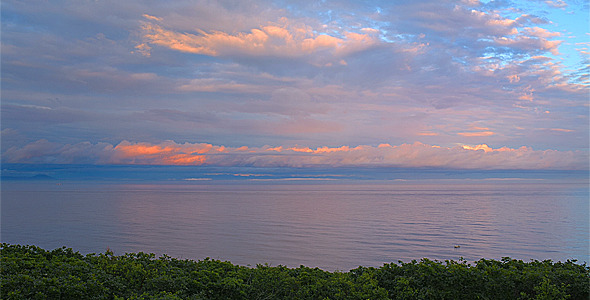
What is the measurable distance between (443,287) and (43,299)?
27.4 ft

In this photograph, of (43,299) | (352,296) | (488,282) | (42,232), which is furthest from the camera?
(42,232)

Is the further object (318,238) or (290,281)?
(318,238)

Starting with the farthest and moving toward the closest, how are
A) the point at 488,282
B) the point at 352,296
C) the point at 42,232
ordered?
1. the point at 42,232
2. the point at 488,282
3. the point at 352,296

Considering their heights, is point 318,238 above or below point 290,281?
below

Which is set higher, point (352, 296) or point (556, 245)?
point (352, 296)

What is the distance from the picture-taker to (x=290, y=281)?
380 inches

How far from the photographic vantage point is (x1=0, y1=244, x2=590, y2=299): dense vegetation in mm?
8766

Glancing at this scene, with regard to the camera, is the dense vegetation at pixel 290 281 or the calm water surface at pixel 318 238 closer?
the dense vegetation at pixel 290 281

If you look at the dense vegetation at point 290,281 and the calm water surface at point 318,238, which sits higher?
the dense vegetation at point 290,281

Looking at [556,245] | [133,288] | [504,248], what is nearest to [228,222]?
[504,248]

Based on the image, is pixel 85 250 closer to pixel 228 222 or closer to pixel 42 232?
pixel 42 232

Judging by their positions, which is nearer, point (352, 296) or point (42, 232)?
point (352, 296)

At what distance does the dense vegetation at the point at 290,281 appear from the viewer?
877 cm

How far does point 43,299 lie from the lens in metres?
7.86
